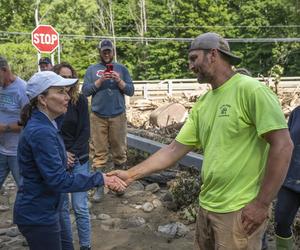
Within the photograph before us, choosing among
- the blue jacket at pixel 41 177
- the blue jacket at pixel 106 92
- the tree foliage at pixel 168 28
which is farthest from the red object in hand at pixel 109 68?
the tree foliage at pixel 168 28

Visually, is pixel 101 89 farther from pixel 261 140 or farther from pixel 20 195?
pixel 261 140

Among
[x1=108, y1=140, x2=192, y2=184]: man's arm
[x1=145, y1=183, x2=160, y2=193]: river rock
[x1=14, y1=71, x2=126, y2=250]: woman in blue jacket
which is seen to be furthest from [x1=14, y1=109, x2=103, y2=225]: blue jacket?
[x1=145, y1=183, x2=160, y2=193]: river rock

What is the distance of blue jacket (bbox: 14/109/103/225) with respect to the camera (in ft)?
11.1

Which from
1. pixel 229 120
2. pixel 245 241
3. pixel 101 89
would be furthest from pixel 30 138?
pixel 101 89

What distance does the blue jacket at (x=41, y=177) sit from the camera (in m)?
3.39

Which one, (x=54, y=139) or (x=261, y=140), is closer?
(x=261, y=140)

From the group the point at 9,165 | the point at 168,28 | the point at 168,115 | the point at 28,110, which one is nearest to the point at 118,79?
the point at 9,165

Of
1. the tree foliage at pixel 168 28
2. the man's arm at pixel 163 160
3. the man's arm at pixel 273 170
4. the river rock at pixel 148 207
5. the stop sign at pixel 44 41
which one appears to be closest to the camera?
Result: the man's arm at pixel 273 170

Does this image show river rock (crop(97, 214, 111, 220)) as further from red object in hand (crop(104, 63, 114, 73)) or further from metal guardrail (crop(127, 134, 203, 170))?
red object in hand (crop(104, 63, 114, 73))

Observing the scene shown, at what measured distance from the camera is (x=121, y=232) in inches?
243

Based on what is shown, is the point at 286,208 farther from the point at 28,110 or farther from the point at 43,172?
the point at 28,110

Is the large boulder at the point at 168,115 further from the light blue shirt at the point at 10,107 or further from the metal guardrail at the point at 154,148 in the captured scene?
the light blue shirt at the point at 10,107

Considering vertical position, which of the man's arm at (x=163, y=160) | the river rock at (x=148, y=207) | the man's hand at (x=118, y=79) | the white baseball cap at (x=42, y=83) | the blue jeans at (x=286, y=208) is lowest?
the river rock at (x=148, y=207)

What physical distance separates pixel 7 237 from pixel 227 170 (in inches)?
148
